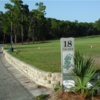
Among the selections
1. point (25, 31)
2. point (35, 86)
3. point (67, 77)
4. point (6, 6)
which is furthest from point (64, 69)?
point (25, 31)

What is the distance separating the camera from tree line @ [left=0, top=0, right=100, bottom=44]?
66000 mm

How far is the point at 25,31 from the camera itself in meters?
82.6

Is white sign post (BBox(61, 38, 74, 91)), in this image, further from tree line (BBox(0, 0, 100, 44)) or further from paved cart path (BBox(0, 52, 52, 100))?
tree line (BBox(0, 0, 100, 44))

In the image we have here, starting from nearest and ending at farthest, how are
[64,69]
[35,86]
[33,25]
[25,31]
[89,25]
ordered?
1. [64,69]
2. [35,86]
3. [33,25]
4. [25,31]
5. [89,25]

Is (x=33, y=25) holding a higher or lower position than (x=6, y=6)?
lower

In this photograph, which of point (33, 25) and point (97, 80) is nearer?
point (97, 80)

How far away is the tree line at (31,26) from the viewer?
6600 centimetres

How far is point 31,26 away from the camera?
74.4 meters

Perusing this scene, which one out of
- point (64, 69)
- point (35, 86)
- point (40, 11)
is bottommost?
point (35, 86)

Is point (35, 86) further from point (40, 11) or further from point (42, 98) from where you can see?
point (40, 11)

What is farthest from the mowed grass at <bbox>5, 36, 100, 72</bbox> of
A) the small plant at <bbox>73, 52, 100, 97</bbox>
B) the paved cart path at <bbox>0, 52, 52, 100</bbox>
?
the small plant at <bbox>73, 52, 100, 97</bbox>

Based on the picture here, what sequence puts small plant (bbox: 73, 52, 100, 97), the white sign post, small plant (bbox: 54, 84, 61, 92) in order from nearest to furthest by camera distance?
small plant (bbox: 73, 52, 100, 97), small plant (bbox: 54, 84, 61, 92), the white sign post

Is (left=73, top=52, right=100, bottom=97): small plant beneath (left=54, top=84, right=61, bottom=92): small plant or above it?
above

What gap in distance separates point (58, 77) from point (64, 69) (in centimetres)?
50
